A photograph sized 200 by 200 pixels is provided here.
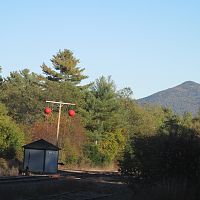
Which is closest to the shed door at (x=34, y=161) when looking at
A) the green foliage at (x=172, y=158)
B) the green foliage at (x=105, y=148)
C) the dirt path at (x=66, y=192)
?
the dirt path at (x=66, y=192)

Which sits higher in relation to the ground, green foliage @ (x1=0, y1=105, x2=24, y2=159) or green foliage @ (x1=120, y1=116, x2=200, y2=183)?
green foliage @ (x1=0, y1=105, x2=24, y2=159)

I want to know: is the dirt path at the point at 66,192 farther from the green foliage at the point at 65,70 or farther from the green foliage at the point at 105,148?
the green foliage at the point at 65,70

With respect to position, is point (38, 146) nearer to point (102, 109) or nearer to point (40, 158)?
point (40, 158)

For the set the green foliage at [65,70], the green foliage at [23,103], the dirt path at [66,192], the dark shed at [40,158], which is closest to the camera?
the dirt path at [66,192]

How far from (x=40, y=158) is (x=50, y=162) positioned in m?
0.86

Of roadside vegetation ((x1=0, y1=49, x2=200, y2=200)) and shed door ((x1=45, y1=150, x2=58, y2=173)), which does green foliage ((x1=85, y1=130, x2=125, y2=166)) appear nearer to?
roadside vegetation ((x1=0, y1=49, x2=200, y2=200))

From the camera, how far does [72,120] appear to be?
64750mm

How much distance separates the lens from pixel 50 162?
41.9 metres

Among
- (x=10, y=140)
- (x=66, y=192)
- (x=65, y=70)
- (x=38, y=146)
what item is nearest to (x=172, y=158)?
(x=66, y=192)

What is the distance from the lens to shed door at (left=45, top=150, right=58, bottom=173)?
4156 centimetres

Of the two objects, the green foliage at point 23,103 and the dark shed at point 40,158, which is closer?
the dark shed at point 40,158

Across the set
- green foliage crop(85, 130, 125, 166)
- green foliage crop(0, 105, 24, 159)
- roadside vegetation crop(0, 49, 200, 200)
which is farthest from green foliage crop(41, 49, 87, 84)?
green foliage crop(0, 105, 24, 159)

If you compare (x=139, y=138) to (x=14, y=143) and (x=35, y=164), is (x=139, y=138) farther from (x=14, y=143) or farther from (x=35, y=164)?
(x=14, y=143)

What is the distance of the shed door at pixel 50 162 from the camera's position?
136 feet
